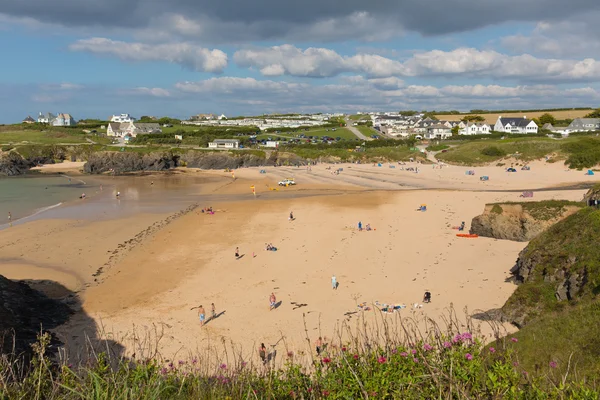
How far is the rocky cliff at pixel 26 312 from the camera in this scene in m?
13.3

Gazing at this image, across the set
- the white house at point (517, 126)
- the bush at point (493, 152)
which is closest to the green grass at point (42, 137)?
the bush at point (493, 152)

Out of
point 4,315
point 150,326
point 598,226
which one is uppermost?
point 598,226

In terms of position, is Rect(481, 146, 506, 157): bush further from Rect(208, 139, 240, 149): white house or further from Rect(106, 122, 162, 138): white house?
Rect(106, 122, 162, 138): white house

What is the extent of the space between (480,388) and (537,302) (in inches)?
372

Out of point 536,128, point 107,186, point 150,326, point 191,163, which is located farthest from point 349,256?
point 536,128

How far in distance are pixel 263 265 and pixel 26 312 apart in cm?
1023

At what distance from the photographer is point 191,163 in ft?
262

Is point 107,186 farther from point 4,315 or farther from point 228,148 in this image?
point 4,315

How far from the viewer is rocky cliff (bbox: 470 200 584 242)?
71.3ft

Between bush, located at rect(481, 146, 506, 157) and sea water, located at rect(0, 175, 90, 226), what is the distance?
56736mm

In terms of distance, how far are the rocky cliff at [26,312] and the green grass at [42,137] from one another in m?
87.5

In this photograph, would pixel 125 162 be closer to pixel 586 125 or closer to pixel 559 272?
pixel 559 272

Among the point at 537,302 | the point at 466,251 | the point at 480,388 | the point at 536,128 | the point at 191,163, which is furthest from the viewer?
the point at 536,128

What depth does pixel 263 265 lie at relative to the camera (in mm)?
22078
